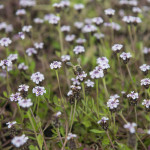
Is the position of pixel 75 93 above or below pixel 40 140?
Answer: above

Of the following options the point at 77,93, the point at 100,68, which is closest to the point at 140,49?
the point at 100,68

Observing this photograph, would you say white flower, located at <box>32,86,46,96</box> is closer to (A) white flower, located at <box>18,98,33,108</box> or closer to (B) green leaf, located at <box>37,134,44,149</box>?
(A) white flower, located at <box>18,98,33,108</box>

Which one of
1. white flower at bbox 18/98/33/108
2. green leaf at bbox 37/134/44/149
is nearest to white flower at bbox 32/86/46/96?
white flower at bbox 18/98/33/108

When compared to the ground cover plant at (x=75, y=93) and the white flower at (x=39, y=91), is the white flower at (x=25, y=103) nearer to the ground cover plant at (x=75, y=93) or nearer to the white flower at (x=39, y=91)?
the ground cover plant at (x=75, y=93)

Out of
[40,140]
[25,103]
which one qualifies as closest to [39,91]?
[25,103]

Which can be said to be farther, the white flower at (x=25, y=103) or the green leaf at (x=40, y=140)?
the green leaf at (x=40, y=140)

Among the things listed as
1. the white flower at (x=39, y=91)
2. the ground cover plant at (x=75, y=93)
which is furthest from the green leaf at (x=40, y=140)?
the white flower at (x=39, y=91)

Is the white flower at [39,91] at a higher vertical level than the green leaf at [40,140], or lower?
higher

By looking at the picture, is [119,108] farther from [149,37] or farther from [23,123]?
[149,37]

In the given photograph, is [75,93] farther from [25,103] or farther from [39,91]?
[25,103]
